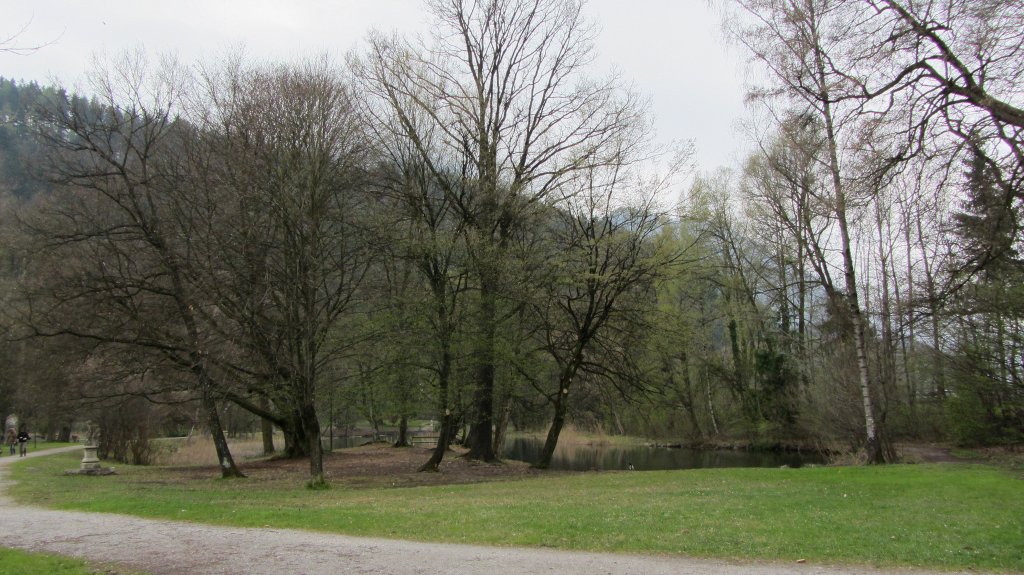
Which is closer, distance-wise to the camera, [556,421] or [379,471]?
[379,471]

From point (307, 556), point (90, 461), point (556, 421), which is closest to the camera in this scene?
point (307, 556)

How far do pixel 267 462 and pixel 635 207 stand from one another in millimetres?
17564

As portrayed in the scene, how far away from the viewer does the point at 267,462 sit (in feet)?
85.3

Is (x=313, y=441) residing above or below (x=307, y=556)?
above

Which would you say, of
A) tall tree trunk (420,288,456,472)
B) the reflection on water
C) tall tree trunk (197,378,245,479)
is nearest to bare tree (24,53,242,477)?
tall tree trunk (197,378,245,479)

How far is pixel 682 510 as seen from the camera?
36.0 ft

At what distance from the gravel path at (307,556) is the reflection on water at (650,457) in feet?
59.1

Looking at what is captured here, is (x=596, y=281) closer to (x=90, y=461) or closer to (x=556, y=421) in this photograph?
(x=556, y=421)

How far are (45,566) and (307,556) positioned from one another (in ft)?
9.59

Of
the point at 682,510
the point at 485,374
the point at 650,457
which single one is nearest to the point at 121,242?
the point at 485,374

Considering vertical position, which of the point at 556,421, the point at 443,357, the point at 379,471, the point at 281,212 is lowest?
the point at 379,471

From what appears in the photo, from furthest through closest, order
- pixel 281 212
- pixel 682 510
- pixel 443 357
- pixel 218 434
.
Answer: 1. pixel 443 357
2. pixel 218 434
3. pixel 281 212
4. pixel 682 510

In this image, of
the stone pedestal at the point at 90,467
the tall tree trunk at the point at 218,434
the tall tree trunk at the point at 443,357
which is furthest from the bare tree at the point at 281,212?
the stone pedestal at the point at 90,467

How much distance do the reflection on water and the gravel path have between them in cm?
1801
